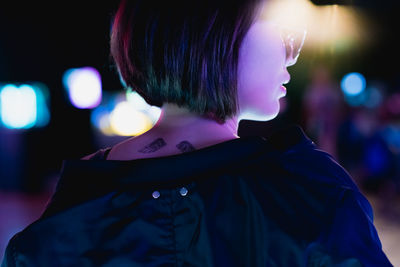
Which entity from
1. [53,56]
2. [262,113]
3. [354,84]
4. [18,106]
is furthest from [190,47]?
[354,84]

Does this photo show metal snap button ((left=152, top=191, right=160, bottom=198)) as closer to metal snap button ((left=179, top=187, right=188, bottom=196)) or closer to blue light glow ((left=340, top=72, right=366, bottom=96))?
metal snap button ((left=179, top=187, right=188, bottom=196))

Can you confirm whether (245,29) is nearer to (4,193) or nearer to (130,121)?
(4,193)

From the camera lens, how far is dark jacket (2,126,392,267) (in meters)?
0.54

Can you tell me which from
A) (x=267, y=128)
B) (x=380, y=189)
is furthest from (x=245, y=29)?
(x=380, y=189)

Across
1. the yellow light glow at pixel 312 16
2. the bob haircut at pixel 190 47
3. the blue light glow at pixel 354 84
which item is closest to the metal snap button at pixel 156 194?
the bob haircut at pixel 190 47

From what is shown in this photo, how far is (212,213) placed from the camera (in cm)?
57

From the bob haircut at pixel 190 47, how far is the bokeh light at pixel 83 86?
674 centimetres

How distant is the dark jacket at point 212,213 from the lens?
535 millimetres

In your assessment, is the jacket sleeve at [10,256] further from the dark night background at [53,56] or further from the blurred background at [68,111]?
the dark night background at [53,56]

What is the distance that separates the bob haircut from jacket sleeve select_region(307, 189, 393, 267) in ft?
0.70

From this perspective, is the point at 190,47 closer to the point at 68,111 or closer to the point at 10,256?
the point at 10,256

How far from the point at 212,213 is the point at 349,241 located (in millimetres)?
164

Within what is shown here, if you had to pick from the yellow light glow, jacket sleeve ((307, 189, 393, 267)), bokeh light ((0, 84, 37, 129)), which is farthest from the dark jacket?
bokeh light ((0, 84, 37, 129))

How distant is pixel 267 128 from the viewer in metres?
3.63
